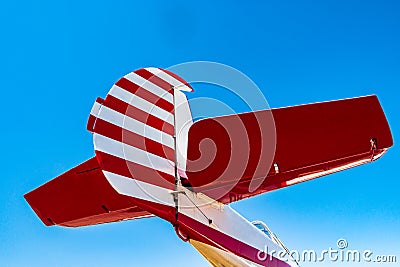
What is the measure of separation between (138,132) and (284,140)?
1364 mm

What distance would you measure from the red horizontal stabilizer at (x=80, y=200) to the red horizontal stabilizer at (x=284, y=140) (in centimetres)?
174

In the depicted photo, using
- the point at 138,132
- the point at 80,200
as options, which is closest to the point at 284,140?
the point at 138,132

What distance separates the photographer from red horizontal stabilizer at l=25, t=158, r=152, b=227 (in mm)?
5457

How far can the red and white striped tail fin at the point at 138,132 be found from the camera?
4301mm

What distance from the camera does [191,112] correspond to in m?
4.59

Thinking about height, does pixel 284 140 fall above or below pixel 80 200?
below

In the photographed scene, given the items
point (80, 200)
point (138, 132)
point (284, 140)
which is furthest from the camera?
point (80, 200)

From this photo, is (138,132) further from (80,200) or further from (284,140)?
(80,200)

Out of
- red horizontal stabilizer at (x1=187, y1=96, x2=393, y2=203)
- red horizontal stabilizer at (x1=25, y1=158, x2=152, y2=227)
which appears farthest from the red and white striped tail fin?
red horizontal stabilizer at (x1=25, y1=158, x2=152, y2=227)

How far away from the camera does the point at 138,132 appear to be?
439cm

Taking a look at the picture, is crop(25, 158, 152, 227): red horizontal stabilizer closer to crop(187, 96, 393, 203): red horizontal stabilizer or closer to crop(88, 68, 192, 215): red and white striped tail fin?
crop(88, 68, 192, 215): red and white striped tail fin

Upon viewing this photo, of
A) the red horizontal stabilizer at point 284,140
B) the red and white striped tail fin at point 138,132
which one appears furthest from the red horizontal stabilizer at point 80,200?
the red horizontal stabilizer at point 284,140

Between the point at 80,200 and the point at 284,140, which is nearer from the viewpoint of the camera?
the point at 284,140

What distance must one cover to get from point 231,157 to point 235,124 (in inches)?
10.4
